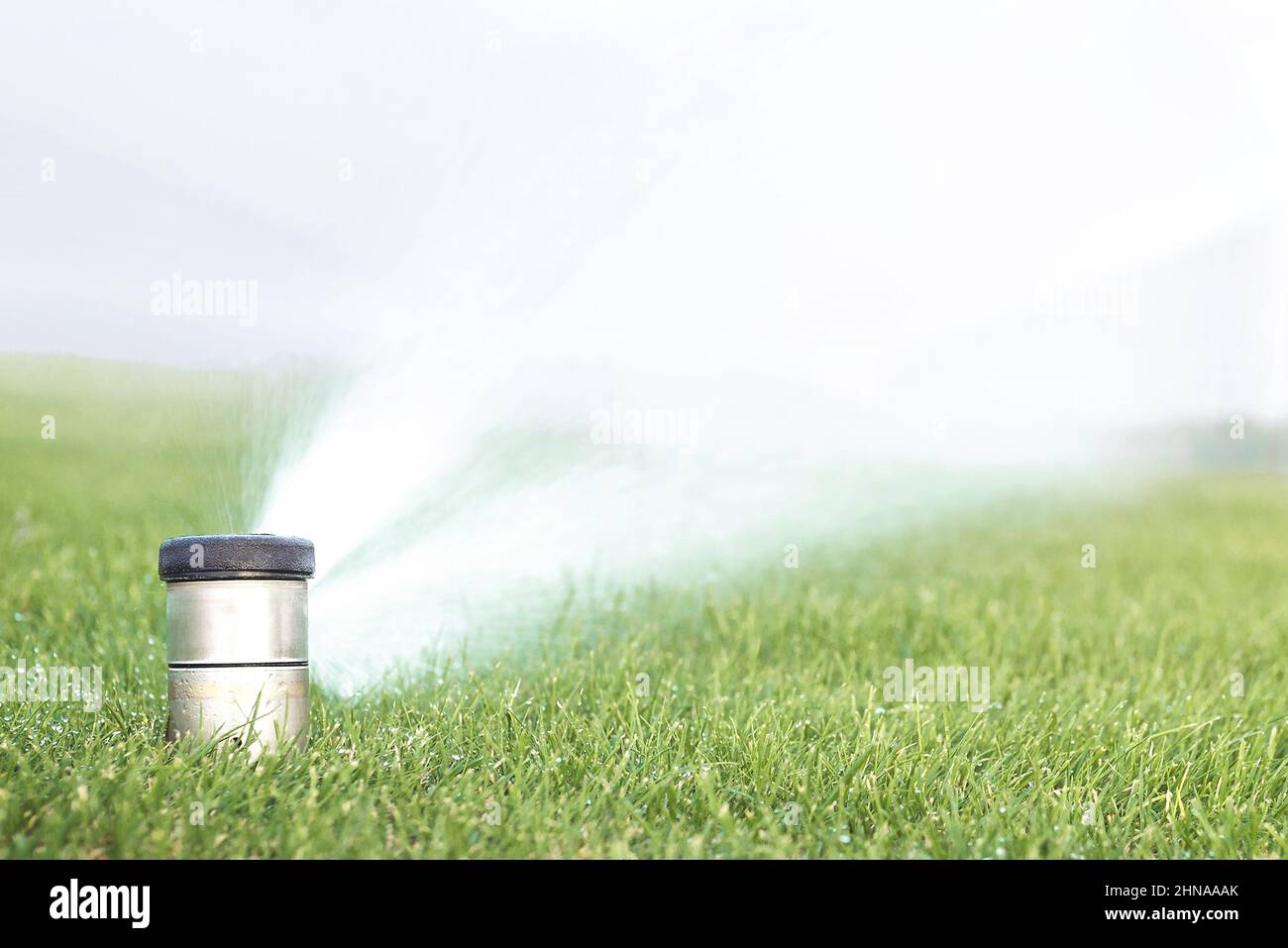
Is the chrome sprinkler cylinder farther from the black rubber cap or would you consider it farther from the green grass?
the green grass

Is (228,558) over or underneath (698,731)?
over

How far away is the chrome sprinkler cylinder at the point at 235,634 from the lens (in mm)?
3492

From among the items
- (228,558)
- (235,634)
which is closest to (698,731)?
(235,634)

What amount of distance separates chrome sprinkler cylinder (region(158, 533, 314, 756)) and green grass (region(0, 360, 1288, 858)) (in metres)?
0.13

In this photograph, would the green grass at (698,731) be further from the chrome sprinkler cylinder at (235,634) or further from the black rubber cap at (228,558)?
the black rubber cap at (228,558)

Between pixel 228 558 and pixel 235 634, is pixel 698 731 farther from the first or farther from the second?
pixel 228 558

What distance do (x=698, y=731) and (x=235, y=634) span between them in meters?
1.72

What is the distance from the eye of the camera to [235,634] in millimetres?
3523

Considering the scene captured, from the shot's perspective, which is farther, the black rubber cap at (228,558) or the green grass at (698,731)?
the black rubber cap at (228,558)

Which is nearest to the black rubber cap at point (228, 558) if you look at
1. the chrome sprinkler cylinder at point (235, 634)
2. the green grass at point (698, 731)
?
the chrome sprinkler cylinder at point (235, 634)
